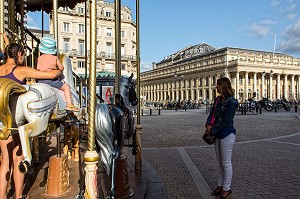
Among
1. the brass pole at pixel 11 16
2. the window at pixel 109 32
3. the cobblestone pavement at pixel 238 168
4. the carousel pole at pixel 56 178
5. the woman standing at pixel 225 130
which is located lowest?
the cobblestone pavement at pixel 238 168

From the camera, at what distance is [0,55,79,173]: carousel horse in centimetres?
276

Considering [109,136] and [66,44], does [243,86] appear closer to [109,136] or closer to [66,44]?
[66,44]

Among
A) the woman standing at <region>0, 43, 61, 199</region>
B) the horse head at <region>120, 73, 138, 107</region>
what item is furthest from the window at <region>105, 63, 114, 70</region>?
the woman standing at <region>0, 43, 61, 199</region>

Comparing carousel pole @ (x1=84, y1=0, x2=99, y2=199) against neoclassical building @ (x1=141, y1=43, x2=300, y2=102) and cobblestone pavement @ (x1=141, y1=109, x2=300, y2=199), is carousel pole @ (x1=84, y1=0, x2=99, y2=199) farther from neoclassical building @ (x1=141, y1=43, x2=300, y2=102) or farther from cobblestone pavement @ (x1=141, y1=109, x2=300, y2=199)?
neoclassical building @ (x1=141, y1=43, x2=300, y2=102)

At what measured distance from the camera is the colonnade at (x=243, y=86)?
8600 cm

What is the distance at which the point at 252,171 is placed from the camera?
19.8ft

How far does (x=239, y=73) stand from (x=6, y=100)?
8984 centimetres

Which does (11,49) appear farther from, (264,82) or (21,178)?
(264,82)

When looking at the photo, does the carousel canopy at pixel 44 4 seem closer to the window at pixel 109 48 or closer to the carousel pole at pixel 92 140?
the carousel pole at pixel 92 140

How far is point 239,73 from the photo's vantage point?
85.8 metres

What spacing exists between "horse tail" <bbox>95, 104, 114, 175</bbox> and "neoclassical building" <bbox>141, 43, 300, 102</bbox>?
72.0 metres

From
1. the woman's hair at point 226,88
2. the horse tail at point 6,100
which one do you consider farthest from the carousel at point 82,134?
the woman's hair at point 226,88

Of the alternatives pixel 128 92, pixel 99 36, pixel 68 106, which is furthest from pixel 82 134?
pixel 99 36

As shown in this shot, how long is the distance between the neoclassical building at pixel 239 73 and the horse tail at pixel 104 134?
72023mm
